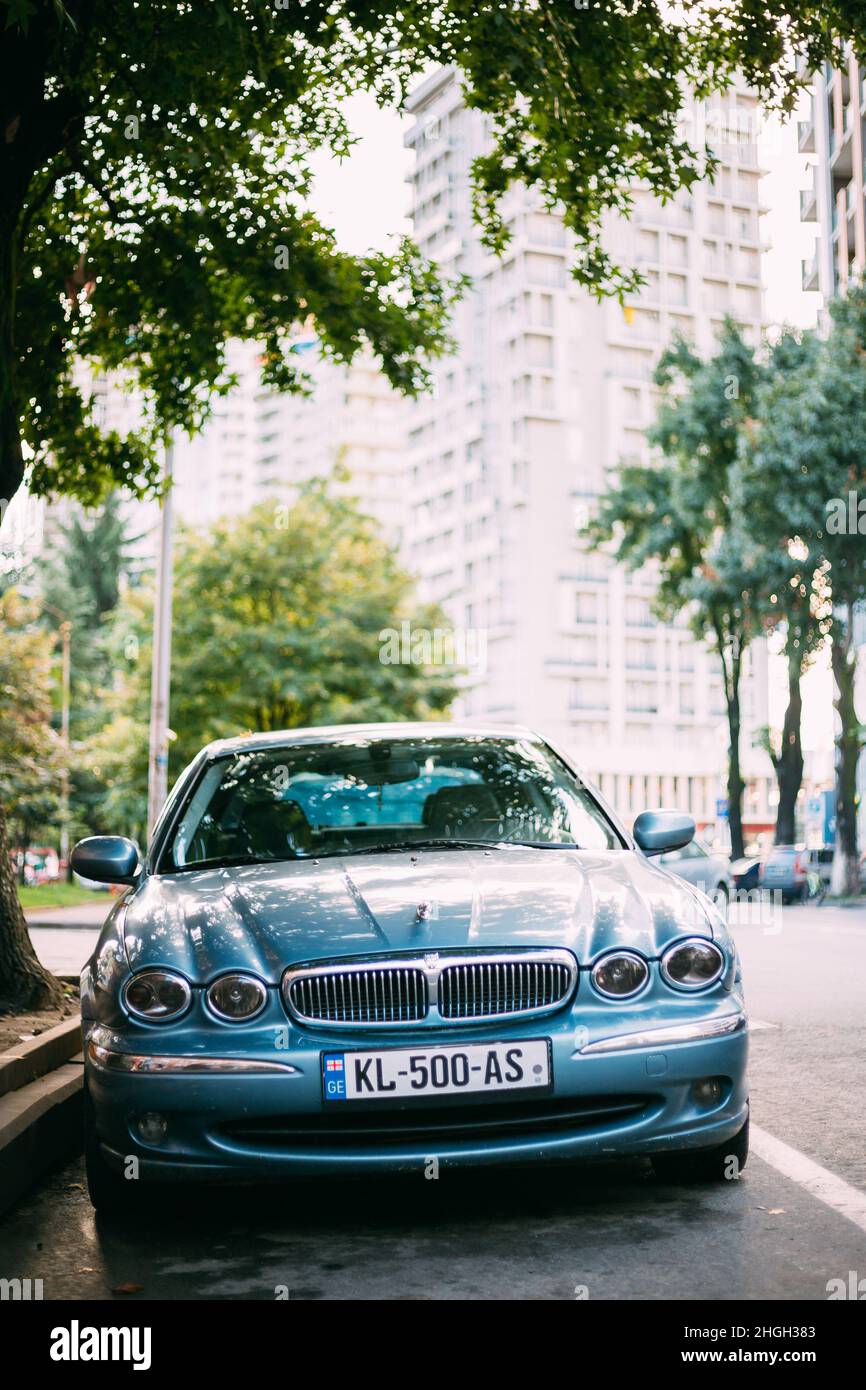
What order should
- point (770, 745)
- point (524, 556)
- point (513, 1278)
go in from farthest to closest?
point (524, 556)
point (770, 745)
point (513, 1278)

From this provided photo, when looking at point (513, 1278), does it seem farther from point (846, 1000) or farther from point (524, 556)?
point (524, 556)

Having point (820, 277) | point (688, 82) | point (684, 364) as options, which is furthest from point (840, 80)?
point (688, 82)

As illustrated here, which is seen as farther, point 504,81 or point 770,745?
point 770,745

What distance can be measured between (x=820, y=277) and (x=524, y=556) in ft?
133

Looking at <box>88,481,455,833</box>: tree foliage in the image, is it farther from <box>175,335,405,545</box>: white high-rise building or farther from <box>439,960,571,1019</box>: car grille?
<box>175,335,405,545</box>: white high-rise building

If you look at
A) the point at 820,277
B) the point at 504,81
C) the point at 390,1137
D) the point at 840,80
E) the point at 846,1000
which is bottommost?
the point at 846,1000

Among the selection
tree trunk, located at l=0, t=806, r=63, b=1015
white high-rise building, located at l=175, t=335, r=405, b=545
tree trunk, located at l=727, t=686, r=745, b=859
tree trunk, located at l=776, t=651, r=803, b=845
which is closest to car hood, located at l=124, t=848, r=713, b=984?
tree trunk, located at l=0, t=806, r=63, b=1015

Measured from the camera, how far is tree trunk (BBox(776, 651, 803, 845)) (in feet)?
124

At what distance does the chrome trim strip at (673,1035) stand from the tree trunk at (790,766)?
1285 inches

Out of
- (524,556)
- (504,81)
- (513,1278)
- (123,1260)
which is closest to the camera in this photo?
(513,1278)

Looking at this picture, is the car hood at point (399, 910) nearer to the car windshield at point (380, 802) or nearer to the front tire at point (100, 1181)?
the car windshield at point (380, 802)

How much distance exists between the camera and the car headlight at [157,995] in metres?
4.42

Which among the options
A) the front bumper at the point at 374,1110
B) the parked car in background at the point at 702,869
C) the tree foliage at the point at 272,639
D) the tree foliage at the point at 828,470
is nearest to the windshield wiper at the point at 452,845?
the front bumper at the point at 374,1110

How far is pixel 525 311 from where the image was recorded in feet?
293
